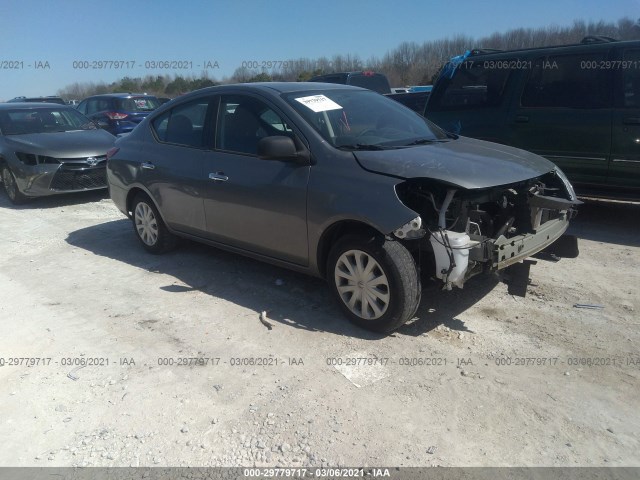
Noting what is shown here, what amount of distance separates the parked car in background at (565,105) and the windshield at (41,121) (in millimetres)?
6612

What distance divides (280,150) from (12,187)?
678 cm

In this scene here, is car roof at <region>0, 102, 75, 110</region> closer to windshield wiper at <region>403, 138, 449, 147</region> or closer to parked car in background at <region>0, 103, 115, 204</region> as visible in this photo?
parked car in background at <region>0, 103, 115, 204</region>

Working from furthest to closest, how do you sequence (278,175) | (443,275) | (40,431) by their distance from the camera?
(278,175) < (443,275) < (40,431)

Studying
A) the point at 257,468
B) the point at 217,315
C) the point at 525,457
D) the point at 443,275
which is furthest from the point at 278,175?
the point at 525,457

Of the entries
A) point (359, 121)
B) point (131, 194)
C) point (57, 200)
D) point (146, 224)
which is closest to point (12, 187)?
point (57, 200)

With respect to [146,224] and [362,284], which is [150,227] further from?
[362,284]

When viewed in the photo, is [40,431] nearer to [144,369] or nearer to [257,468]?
[144,369]

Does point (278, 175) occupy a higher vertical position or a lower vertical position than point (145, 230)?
higher

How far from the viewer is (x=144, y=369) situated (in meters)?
3.51

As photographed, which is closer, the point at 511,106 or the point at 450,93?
the point at 511,106

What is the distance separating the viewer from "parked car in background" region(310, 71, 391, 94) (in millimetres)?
12258

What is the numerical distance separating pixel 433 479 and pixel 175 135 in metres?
4.03

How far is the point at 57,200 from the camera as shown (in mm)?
9125

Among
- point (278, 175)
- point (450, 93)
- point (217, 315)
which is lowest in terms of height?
point (217, 315)
